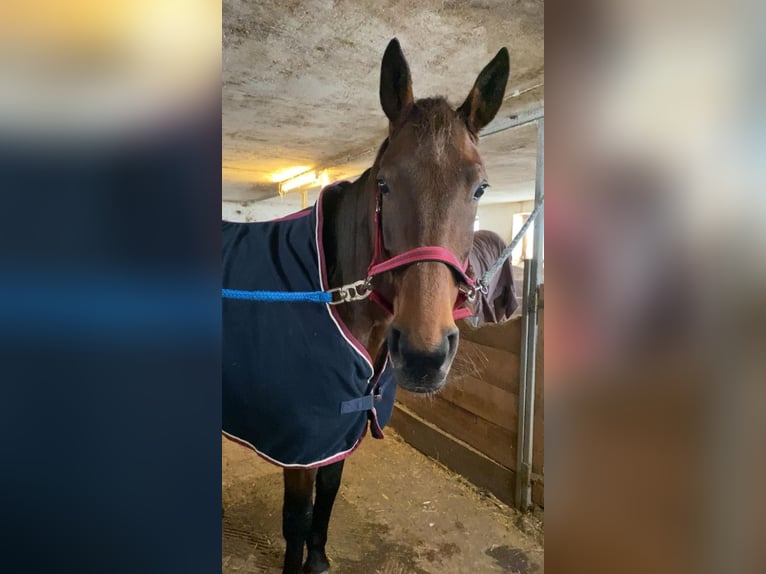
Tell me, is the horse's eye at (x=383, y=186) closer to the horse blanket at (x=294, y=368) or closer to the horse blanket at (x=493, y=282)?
the horse blanket at (x=294, y=368)

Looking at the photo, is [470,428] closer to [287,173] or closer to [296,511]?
[296,511]

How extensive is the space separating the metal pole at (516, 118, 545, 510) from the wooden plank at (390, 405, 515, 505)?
82 millimetres

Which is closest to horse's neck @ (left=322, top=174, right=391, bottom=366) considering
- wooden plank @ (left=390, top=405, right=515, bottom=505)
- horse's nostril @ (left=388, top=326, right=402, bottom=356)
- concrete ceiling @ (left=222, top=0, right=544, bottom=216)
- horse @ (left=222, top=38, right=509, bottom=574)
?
horse @ (left=222, top=38, right=509, bottom=574)

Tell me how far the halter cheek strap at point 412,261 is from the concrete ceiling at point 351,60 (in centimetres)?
81

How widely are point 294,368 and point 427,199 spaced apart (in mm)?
629

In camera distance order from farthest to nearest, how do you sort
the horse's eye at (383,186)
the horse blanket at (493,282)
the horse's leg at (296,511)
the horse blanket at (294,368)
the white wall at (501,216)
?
the white wall at (501,216), the horse blanket at (493,282), the horse's leg at (296,511), the horse blanket at (294,368), the horse's eye at (383,186)

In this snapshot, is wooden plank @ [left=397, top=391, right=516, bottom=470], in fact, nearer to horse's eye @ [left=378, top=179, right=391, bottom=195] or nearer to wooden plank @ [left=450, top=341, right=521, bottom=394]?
wooden plank @ [left=450, top=341, right=521, bottom=394]

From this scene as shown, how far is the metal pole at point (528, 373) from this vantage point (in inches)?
80.6

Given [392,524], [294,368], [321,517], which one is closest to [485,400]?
[392,524]
